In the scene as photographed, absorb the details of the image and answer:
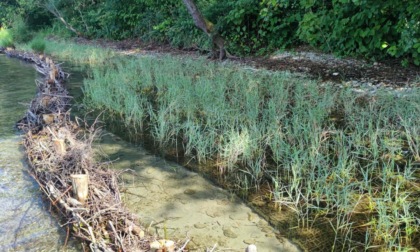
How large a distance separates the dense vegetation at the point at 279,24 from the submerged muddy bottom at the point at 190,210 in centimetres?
479

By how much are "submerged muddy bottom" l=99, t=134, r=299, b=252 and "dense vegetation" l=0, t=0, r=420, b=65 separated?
15.7ft

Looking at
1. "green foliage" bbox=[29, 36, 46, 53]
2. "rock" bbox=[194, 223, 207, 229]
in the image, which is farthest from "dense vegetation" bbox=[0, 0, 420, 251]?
"green foliage" bbox=[29, 36, 46, 53]

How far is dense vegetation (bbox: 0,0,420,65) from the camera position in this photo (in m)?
6.58

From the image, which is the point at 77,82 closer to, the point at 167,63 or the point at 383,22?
the point at 167,63

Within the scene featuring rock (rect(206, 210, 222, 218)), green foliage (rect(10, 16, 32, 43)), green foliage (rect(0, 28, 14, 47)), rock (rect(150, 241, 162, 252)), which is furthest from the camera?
green foliage (rect(10, 16, 32, 43))

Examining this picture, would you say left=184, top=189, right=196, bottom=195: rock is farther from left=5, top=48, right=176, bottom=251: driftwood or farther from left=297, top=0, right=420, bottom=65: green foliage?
left=297, top=0, right=420, bottom=65: green foliage

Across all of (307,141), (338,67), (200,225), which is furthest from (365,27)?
(200,225)

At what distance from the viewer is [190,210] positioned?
320cm

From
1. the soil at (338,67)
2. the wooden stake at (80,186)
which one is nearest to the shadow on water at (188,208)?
the wooden stake at (80,186)

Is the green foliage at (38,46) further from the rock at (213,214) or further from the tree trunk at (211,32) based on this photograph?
the rock at (213,214)

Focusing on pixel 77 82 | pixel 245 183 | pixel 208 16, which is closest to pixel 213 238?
pixel 245 183

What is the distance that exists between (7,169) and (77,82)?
5.10 meters

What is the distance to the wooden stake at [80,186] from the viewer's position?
9.48 feet

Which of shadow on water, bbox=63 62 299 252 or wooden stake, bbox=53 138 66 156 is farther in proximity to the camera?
wooden stake, bbox=53 138 66 156
